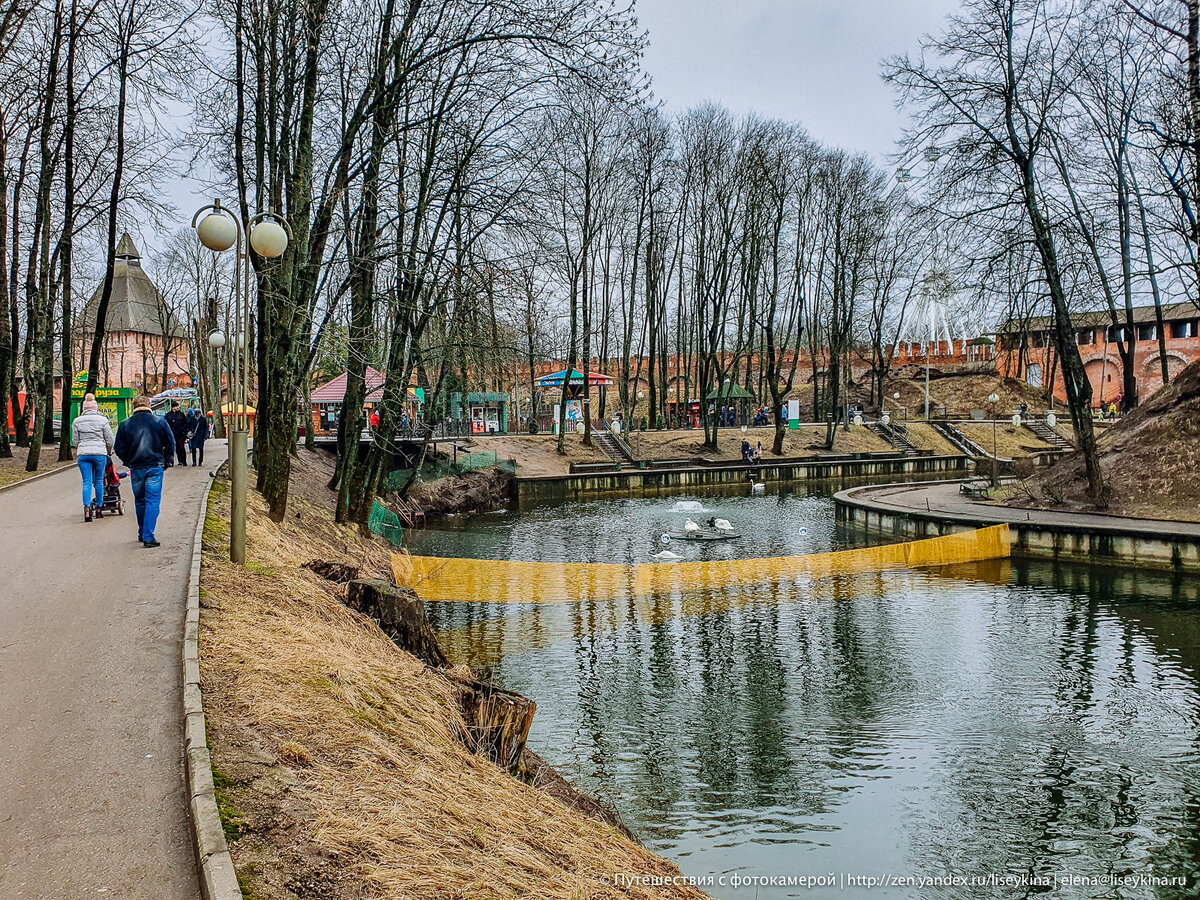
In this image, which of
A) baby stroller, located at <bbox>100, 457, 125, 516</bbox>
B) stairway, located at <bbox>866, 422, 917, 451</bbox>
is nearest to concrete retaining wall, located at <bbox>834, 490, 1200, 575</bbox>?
baby stroller, located at <bbox>100, 457, 125, 516</bbox>

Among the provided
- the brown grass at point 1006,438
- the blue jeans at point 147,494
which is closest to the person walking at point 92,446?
the blue jeans at point 147,494

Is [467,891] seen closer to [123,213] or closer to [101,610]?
[101,610]

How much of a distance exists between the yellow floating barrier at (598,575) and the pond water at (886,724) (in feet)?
1.88

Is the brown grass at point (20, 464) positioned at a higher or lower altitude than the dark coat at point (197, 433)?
lower

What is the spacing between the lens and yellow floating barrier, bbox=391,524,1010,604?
1520 cm

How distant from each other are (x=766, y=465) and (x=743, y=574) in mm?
25034

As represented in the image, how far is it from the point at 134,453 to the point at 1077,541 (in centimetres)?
1878

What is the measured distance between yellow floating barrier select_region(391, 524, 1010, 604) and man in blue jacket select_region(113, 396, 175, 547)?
6256mm

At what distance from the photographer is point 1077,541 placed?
1825cm

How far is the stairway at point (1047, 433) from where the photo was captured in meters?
51.6

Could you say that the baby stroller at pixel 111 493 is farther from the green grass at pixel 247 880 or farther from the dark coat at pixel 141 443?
the green grass at pixel 247 880

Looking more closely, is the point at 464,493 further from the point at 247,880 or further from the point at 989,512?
the point at 247,880

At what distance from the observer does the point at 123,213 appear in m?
19.7

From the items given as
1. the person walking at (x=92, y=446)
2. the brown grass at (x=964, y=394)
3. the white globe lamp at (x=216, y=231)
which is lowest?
the person walking at (x=92, y=446)
